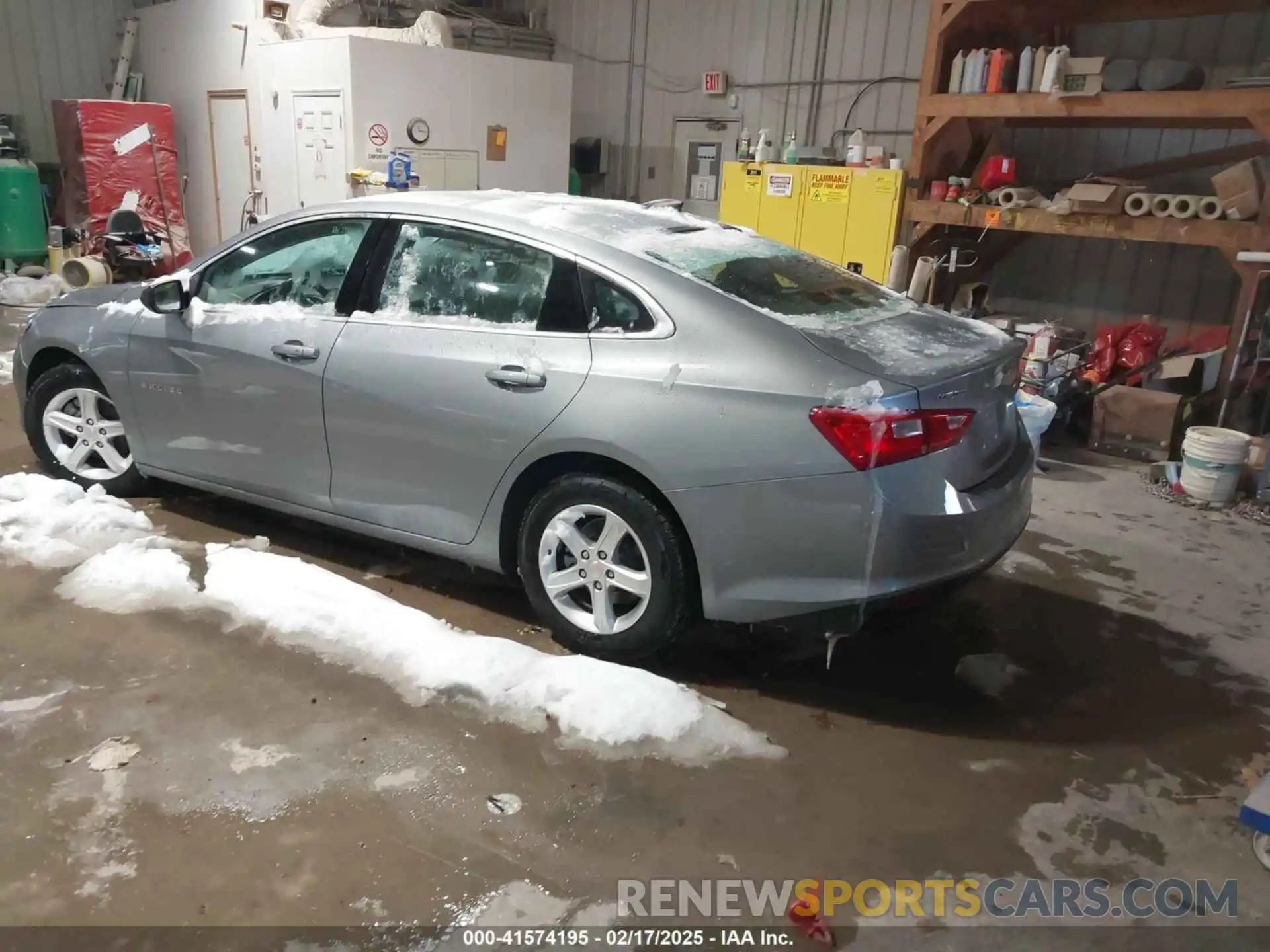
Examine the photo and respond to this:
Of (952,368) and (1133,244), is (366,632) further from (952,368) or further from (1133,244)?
(1133,244)

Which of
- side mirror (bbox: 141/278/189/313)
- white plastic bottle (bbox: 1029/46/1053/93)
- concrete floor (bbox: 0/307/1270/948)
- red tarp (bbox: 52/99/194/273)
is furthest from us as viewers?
red tarp (bbox: 52/99/194/273)

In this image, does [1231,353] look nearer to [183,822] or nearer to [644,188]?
[183,822]

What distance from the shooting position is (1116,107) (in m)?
5.55

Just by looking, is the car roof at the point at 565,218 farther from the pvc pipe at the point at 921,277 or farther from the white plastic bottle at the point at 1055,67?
the white plastic bottle at the point at 1055,67

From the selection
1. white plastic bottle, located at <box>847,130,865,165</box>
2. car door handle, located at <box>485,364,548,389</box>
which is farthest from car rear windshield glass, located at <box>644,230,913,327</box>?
white plastic bottle, located at <box>847,130,865,165</box>

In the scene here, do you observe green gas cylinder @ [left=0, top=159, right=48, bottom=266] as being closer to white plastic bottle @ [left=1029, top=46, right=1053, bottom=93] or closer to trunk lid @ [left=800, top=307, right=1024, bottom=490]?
white plastic bottle @ [left=1029, top=46, right=1053, bottom=93]

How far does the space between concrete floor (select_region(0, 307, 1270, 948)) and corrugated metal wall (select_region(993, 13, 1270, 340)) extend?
396cm

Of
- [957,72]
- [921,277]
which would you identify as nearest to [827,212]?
[957,72]

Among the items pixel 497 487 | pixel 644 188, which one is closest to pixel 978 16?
pixel 644 188

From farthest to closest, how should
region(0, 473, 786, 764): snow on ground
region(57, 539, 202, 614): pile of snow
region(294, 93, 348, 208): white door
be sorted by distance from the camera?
region(294, 93, 348, 208): white door < region(57, 539, 202, 614): pile of snow < region(0, 473, 786, 764): snow on ground

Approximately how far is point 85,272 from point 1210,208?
30.4ft

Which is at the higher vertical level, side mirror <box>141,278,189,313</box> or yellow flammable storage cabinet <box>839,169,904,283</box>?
yellow flammable storage cabinet <box>839,169,904,283</box>

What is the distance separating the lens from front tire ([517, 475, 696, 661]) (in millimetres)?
2814

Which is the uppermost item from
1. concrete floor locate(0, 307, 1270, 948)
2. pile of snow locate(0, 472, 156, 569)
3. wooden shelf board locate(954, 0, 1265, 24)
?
wooden shelf board locate(954, 0, 1265, 24)
